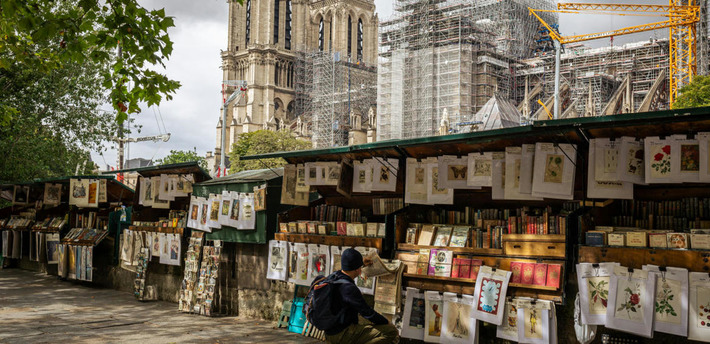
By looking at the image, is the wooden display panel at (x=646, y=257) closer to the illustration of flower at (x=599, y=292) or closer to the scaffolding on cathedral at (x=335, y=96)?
the illustration of flower at (x=599, y=292)

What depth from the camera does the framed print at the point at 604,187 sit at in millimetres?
7332

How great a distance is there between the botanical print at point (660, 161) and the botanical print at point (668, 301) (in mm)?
1184

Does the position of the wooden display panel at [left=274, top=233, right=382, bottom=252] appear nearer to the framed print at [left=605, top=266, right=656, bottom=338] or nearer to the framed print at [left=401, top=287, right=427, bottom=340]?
the framed print at [left=401, top=287, right=427, bottom=340]

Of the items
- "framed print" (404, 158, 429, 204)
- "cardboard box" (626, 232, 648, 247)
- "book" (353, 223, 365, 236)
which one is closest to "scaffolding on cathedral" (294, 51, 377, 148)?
"book" (353, 223, 365, 236)

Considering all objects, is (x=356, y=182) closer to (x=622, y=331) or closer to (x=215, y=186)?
(x=215, y=186)

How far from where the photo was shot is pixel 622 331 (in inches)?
275

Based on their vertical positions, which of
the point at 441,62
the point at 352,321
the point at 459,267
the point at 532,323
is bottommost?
the point at 532,323

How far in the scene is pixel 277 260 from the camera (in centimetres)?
1105

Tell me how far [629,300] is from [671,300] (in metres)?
0.41

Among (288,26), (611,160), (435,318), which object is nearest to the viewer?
(611,160)

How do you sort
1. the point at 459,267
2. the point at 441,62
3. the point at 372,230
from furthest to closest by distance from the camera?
the point at 441,62, the point at 372,230, the point at 459,267

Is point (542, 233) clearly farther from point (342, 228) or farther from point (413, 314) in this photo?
point (342, 228)

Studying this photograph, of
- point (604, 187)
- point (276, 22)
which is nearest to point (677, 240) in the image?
point (604, 187)

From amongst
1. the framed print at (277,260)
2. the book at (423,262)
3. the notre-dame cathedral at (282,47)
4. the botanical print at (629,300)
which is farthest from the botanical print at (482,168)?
the notre-dame cathedral at (282,47)
